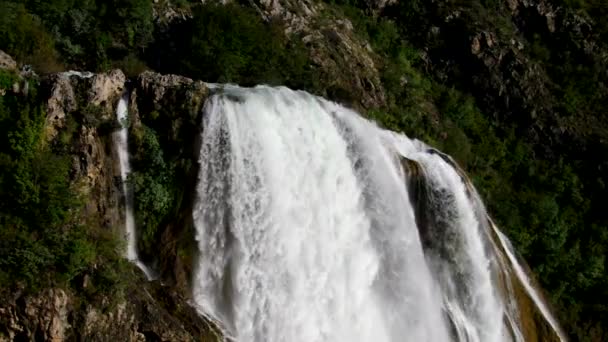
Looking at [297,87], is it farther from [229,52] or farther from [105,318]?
[105,318]

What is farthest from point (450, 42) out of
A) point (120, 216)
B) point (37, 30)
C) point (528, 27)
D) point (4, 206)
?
point (4, 206)

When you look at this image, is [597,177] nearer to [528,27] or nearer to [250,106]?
[528,27]

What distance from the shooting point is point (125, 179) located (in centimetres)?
1535

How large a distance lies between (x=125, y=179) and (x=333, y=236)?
5.80m

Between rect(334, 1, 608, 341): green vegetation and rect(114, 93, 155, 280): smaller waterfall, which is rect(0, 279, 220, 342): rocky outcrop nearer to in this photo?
rect(114, 93, 155, 280): smaller waterfall

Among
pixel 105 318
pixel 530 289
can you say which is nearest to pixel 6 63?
pixel 105 318

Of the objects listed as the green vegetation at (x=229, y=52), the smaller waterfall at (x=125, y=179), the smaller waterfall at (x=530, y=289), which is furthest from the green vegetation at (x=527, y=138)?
the smaller waterfall at (x=125, y=179)

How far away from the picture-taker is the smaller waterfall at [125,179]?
14.9 meters

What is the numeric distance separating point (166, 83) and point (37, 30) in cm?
665

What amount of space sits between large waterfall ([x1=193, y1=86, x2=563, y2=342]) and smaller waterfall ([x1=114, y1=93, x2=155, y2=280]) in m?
1.53

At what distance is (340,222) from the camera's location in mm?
17297

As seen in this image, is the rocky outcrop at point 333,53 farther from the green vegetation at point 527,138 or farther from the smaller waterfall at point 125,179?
the smaller waterfall at point 125,179

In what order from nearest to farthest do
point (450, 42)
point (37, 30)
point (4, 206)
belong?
point (4, 206), point (37, 30), point (450, 42)

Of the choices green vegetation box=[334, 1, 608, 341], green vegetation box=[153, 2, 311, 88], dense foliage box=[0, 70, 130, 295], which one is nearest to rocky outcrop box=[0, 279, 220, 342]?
dense foliage box=[0, 70, 130, 295]
